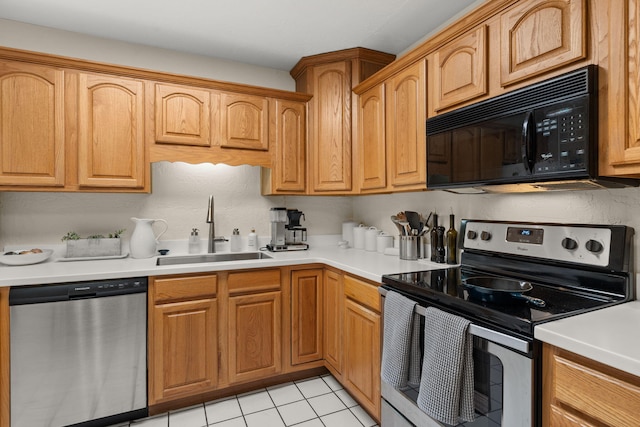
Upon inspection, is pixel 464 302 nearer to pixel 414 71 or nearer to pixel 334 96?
pixel 414 71

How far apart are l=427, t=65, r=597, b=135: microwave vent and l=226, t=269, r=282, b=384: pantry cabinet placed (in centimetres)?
144

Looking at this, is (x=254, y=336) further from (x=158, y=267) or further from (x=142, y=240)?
(x=142, y=240)

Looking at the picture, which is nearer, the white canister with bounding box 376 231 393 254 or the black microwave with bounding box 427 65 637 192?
the black microwave with bounding box 427 65 637 192

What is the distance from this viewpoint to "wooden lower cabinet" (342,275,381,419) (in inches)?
72.7

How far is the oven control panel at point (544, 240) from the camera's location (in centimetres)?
139

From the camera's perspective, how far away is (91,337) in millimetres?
1859

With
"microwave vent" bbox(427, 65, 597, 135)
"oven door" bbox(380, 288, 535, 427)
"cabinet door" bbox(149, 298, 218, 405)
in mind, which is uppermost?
"microwave vent" bbox(427, 65, 597, 135)

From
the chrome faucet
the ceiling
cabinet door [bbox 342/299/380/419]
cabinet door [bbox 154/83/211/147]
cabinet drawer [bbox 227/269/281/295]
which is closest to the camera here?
cabinet door [bbox 342/299/380/419]

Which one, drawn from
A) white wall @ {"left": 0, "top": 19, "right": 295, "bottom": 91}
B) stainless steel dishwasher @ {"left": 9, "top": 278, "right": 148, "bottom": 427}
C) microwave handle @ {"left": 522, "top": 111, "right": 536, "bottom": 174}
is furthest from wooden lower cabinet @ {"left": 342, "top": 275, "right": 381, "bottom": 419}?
white wall @ {"left": 0, "top": 19, "right": 295, "bottom": 91}

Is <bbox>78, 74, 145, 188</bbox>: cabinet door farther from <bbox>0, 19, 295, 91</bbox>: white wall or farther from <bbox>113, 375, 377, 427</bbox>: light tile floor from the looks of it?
<bbox>113, 375, 377, 427</bbox>: light tile floor

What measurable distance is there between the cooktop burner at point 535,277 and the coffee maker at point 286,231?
4.07 feet

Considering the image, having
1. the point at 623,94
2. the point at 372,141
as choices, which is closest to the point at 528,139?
the point at 623,94

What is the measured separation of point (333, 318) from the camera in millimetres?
2311

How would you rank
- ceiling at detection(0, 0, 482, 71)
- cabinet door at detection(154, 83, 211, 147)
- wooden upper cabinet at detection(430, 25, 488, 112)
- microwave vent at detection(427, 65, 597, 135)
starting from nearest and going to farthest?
microwave vent at detection(427, 65, 597, 135) < wooden upper cabinet at detection(430, 25, 488, 112) < ceiling at detection(0, 0, 482, 71) < cabinet door at detection(154, 83, 211, 147)
